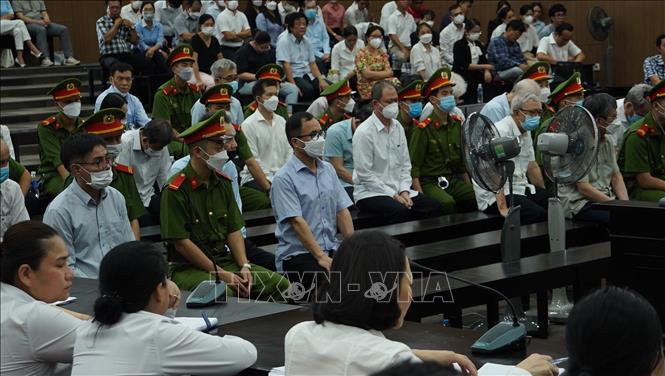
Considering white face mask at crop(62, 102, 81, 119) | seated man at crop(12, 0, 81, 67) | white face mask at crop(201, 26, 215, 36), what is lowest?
white face mask at crop(62, 102, 81, 119)

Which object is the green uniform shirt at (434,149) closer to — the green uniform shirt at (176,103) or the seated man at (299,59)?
the green uniform shirt at (176,103)

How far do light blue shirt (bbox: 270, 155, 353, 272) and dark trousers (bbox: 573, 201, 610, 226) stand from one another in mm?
2060

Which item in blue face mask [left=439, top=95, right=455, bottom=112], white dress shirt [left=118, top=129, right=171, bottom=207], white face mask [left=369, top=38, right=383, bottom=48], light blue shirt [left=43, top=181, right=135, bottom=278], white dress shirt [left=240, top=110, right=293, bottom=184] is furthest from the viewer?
white face mask [left=369, top=38, right=383, bottom=48]

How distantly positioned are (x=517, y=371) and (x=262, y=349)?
0.93 meters

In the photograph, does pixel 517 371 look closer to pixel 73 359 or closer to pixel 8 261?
pixel 73 359

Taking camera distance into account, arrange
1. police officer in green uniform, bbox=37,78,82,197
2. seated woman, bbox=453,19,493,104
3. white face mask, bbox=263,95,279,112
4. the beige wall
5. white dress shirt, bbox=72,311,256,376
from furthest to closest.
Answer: the beige wall, seated woman, bbox=453,19,493,104, white face mask, bbox=263,95,279,112, police officer in green uniform, bbox=37,78,82,197, white dress shirt, bbox=72,311,256,376

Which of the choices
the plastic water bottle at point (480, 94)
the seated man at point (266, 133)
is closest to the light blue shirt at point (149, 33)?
the plastic water bottle at point (480, 94)

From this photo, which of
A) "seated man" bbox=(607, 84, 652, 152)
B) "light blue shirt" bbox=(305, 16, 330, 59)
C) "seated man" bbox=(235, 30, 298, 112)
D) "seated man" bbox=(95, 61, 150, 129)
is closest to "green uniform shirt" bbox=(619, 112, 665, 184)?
"seated man" bbox=(607, 84, 652, 152)

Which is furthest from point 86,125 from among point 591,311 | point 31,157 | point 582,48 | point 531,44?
point 582,48

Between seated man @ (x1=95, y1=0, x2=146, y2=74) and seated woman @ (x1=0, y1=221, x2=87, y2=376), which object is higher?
seated man @ (x1=95, y1=0, x2=146, y2=74)

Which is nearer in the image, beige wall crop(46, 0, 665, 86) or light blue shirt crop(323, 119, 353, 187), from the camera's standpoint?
light blue shirt crop(323, 119, 353, 187)

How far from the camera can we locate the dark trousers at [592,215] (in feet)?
24.5

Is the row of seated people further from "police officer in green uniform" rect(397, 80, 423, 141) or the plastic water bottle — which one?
the plastic water bottle

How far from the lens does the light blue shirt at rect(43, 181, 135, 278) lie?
5582mm
